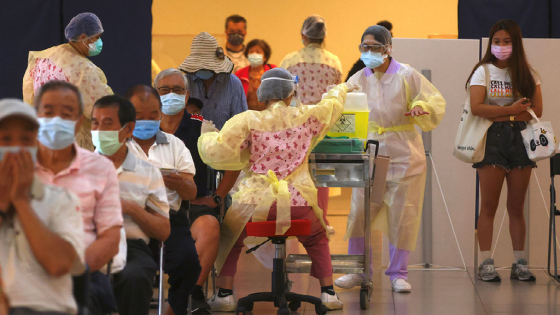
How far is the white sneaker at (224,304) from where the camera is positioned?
4.08 m

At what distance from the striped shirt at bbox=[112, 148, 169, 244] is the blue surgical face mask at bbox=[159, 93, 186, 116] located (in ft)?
3.30

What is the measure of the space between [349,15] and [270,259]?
4.46 m

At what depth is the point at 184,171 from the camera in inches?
137

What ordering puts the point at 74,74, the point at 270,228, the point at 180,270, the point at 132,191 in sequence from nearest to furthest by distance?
the point at 132,191
the point at 180,270
the point at 270,228
the point at 74,74

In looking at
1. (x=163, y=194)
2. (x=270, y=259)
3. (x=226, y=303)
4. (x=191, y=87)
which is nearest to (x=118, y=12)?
(x=191, y=87)

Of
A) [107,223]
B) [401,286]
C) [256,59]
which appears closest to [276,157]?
[401,286]

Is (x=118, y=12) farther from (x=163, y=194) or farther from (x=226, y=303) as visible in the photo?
(x=163, y=194)

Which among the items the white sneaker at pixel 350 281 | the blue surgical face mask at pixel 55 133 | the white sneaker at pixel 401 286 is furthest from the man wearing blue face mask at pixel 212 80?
the blue surgical face mask at pixel 55 133

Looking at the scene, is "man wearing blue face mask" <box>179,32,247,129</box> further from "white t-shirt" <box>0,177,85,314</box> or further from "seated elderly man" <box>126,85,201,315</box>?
"white t-shirt" <box>0,177,85,314</box>

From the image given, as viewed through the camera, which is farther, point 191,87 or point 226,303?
point 191,87

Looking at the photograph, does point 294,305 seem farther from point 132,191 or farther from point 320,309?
point 132,191

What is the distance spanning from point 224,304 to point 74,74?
188 cm

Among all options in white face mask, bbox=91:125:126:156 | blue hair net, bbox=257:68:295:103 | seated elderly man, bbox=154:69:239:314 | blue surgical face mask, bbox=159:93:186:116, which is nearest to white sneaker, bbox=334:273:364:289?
seated elderly man, bbox=154:69:239:314

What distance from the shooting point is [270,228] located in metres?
3.64
